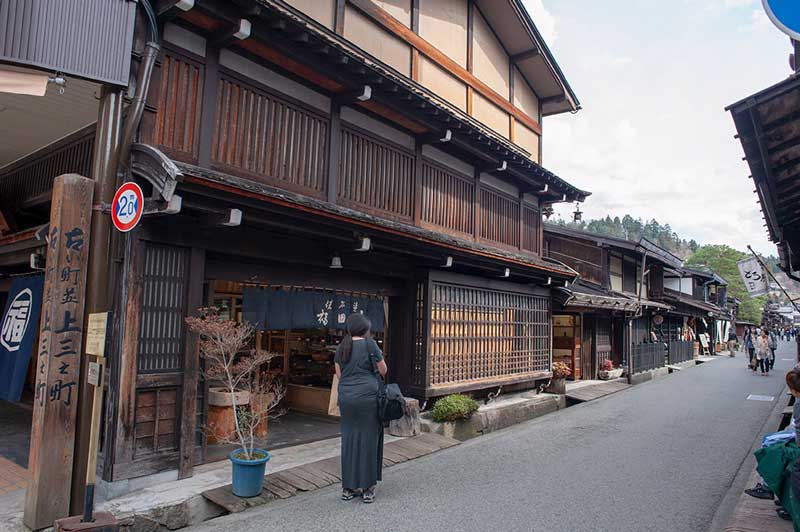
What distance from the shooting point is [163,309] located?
6.37 meters

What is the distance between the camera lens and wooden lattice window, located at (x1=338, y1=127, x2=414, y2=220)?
9.09 m

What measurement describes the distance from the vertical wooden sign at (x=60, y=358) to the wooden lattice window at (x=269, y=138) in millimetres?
2034

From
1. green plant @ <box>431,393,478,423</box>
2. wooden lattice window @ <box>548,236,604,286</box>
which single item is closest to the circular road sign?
green plant @ <box>431,393,478,423</box>

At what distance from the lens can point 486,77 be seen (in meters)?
13.9

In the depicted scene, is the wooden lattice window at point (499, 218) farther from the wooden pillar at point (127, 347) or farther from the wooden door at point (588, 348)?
the wooden pillar at point (127, 347)

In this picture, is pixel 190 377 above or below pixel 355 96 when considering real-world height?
below

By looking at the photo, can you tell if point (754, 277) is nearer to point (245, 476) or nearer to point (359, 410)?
point (359, 410)

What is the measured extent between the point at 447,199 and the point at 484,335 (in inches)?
134

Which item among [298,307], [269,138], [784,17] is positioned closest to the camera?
[784,17]

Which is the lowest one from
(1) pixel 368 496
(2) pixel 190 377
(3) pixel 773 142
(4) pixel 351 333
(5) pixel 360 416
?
(1) pixel 368 496

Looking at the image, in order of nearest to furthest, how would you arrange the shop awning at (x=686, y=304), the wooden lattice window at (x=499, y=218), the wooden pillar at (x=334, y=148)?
the wooden pillar at (x=334, y=148), the wooden lattice window at (x=499, y=218), the shop awning at (x=686, y=304)

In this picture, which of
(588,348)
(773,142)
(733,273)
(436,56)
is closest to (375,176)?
(436,56)

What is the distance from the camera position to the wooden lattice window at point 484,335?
1080 centimetres

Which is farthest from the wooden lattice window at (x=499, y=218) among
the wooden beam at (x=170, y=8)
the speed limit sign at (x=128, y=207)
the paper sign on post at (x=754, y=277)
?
the speed limit sign at (x=128, y=207)
